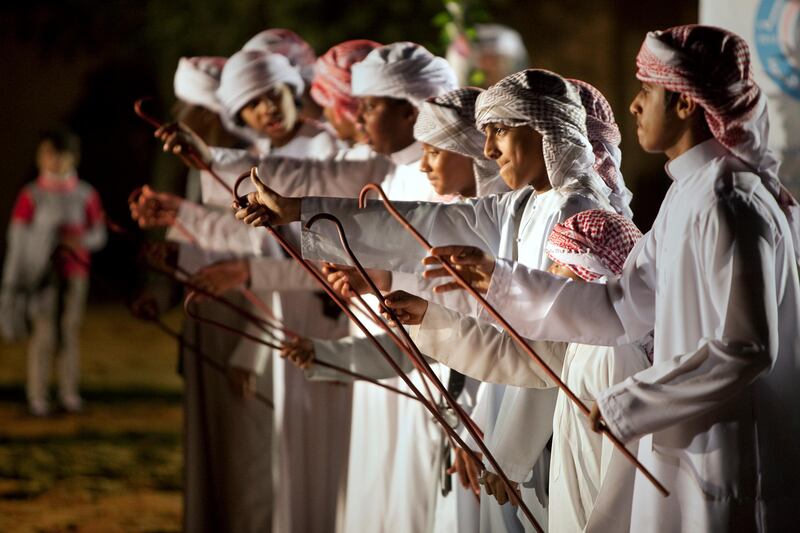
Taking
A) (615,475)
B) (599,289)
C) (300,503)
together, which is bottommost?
(300,503)

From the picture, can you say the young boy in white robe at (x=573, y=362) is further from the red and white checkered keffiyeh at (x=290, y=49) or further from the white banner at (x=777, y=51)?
the red and white checkered keffiyeh at (x=290, y=49)

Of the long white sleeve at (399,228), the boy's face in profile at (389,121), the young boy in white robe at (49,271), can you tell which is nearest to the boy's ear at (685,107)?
the long white sleeve at (399,228)

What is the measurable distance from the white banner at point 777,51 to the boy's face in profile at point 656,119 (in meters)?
2.59

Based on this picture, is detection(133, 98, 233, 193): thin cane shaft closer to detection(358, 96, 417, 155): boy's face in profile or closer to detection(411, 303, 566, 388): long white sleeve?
detection(358, 96, 417, 155): boy's face in profile

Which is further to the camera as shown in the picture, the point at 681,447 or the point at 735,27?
the point at 735,27

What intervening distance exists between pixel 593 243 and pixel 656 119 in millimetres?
394

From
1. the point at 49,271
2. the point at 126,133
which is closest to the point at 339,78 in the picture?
the point at 49,271

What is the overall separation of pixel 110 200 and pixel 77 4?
3237mm

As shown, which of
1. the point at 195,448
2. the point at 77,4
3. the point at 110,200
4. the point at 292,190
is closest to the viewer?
the point at 292,190

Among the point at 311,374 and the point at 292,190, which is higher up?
the point at 292,190

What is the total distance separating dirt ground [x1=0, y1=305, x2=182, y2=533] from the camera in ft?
23.8

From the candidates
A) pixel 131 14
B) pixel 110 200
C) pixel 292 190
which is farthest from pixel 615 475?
pixel 110 200

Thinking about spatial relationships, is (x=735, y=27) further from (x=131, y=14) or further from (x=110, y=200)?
(x=110, y=200)

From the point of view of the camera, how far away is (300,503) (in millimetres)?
5797
